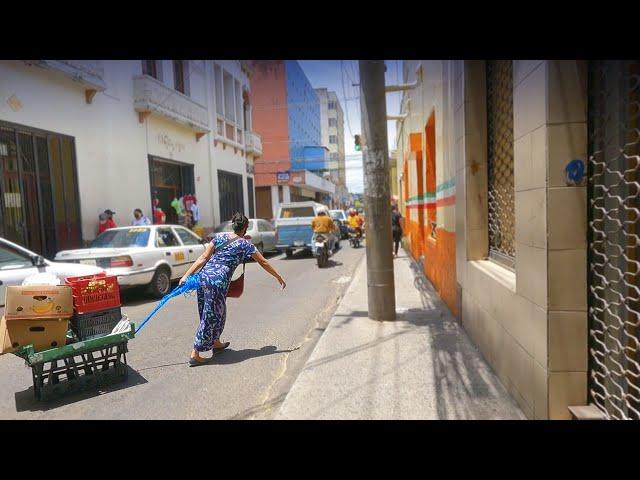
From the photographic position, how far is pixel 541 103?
2900mm

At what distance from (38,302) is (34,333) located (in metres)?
0.27

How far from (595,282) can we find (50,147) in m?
12.6

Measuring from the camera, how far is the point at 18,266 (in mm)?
6699

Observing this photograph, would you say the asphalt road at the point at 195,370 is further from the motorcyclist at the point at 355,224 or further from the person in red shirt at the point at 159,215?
the motorcyclist at the point at 355,224

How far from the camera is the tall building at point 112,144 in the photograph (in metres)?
11.0

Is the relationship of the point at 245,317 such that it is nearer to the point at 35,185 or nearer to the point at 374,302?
the point at 374,302

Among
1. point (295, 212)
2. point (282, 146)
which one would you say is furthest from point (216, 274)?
point (282, 146)

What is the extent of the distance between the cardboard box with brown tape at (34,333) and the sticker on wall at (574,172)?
4066mm

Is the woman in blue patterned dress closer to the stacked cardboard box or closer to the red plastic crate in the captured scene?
the red plastic crate

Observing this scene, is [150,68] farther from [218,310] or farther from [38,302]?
[38,302]

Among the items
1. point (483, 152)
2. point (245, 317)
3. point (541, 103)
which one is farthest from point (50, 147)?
point (541, 103)

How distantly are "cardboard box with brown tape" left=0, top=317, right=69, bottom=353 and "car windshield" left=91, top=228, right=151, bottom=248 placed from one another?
4.49 metres

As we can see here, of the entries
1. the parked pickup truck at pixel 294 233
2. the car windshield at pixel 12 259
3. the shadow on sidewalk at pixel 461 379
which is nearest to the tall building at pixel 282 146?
the parked pickup truck at pixel 294 233
